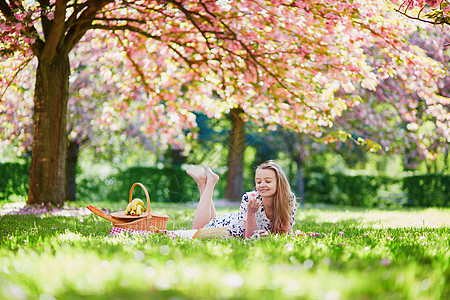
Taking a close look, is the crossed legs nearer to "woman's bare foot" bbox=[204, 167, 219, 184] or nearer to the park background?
"woman's bare foot" bbox=[204, 167, 219, 184]

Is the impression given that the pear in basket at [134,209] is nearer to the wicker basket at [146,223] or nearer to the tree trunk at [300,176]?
the wicker basket at [146,223]

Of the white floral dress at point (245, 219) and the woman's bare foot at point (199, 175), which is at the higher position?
the woman's bare foot at point (199, 175)

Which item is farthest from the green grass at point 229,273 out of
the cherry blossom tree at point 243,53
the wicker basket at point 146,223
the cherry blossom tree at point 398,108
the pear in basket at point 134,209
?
the cherry blossom tree at point 398,108

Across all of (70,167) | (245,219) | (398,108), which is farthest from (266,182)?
(70,167)

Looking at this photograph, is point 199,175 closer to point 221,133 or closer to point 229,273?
point 229,273

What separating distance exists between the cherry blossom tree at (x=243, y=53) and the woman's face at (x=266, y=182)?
290 cm

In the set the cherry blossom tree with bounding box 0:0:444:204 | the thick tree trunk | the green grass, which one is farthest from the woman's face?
the thick tree trunk

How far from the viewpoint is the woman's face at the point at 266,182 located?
523 cm

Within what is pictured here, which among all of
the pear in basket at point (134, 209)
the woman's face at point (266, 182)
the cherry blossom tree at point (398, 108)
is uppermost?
the cherry blossom tree at point (398, 108)

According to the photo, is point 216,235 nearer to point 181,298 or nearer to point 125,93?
point 181,298

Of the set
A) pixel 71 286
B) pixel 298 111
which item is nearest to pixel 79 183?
pixel 298 111

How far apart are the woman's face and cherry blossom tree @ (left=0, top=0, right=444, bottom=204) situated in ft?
9.51

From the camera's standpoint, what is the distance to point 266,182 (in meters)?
5.26

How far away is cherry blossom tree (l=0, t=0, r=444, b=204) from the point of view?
727 centimetres
